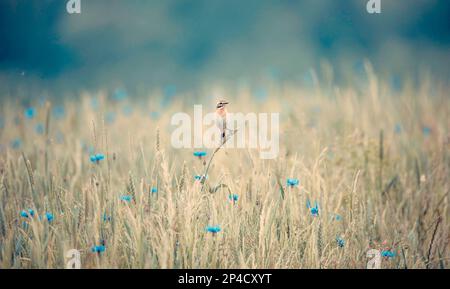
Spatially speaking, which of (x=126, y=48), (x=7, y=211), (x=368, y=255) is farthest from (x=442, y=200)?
(x=126, y=48)

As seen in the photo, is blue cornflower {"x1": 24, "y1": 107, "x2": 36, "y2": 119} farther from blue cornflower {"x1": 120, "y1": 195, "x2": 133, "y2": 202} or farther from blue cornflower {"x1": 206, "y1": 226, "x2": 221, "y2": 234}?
blue cornflower {"x1": 206, "y1": 226, "x2": 221, "y2": 234}

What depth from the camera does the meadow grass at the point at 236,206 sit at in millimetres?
2240

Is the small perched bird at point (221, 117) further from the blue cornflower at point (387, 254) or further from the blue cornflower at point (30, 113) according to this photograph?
the blue cornflower at point (30, 113)

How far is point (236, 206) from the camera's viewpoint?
2.53 meters

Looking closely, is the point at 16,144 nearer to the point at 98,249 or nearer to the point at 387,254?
the point at 98,249

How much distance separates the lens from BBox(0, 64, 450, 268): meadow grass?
7.35 ft

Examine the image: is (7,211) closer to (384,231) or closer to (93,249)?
(93,249)

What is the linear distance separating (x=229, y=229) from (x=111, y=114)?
3.08 m

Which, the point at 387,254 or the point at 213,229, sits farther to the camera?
the point at 387,254

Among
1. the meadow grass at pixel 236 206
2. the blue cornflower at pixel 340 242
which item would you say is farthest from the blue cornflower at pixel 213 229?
the blue cornflower at pixel 340 242

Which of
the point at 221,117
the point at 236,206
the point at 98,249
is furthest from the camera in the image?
the point at 236,206

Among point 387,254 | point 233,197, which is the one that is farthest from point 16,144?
point 387,254

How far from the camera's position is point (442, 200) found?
3.08 meters
